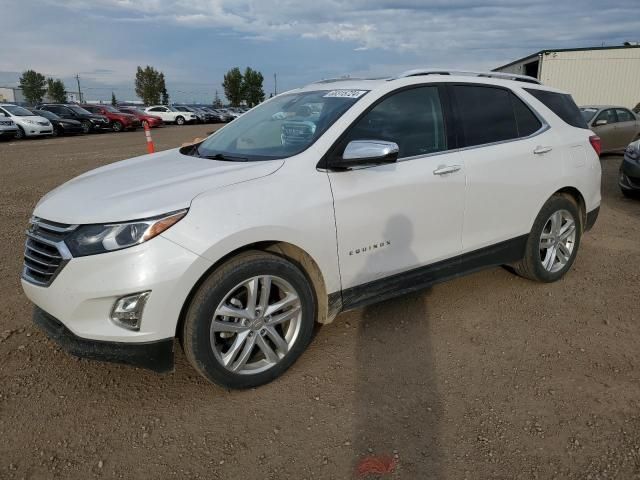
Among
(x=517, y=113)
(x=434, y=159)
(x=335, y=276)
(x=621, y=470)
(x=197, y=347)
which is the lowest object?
(x=621, y=470)

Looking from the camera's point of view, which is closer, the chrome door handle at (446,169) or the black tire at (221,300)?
the black tire at (221,300)

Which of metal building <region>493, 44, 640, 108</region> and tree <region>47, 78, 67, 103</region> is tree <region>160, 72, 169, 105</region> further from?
metal building <region>493, 44, 640, 108</region>

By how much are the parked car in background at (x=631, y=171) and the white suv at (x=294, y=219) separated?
4212mm

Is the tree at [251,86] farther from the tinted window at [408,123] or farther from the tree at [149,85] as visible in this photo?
the tinted window at [408,123]

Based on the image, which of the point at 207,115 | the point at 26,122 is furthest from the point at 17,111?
the point at 207,115

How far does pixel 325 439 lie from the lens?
8.50ft

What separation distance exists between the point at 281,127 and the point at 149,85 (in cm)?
7309

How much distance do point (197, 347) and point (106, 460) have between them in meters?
0.67

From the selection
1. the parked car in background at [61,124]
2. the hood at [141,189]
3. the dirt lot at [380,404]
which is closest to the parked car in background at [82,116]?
the parked car in background at [61,124]

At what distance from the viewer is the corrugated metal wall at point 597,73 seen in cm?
2725

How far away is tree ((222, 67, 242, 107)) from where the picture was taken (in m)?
69.6

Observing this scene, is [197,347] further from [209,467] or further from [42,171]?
[42,171]

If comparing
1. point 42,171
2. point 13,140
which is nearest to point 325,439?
point 42,171

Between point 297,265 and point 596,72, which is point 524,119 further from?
point 596,72
